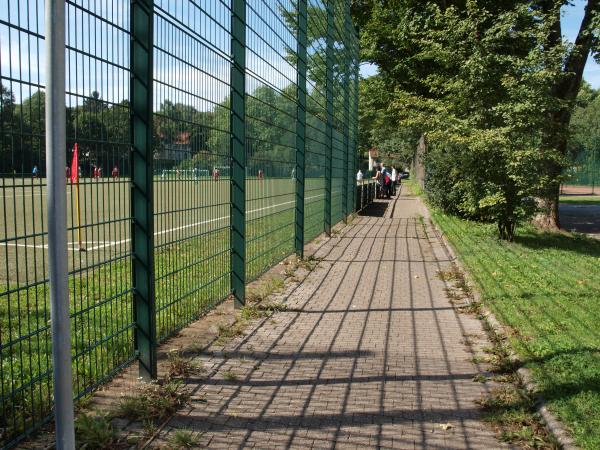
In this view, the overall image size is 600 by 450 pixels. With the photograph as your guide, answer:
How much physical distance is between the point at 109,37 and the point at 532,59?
32.3ft

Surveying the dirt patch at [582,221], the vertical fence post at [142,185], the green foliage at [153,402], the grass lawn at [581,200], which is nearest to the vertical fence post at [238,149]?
the vertical fence post at [142,185]

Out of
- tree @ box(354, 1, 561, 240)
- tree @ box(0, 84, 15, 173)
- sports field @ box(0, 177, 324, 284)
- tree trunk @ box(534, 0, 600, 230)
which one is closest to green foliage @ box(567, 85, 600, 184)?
tree trunk @ box(534, 0, 600, 230)

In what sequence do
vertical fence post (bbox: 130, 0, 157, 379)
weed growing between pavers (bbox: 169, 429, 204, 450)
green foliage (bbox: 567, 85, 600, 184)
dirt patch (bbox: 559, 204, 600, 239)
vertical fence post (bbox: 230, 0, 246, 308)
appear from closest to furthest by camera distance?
1. weed growing between pavers (bbox: 169, 429, 204, 450)
2. vertical fence post (bbox: 130, 0, 157, 379)
3. vertical fence post (bbox: 230, 0, 246, 308)
4. green foliage (bbox: 567, 85, 600, 184)
5. dirt patch (bbox: 559, 204, 600, 239)

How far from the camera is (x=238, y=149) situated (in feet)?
21.0

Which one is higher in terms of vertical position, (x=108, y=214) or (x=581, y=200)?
(x=108, y=214)

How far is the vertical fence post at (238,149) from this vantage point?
20.3ft

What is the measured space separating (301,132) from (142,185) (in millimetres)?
6249

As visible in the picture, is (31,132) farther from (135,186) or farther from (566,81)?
(566,81)

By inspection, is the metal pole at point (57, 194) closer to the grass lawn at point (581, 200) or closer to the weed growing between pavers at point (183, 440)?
the weed growing between pavers at point (183, 440)

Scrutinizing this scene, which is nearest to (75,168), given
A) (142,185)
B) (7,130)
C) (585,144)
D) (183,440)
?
(142,185)

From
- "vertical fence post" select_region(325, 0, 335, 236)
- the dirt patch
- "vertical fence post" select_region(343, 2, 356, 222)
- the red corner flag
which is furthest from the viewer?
the dirt patch

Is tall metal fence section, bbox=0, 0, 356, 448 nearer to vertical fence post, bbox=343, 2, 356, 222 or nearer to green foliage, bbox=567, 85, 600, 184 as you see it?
vertical fence post, bbox=343, 2, 356, 222

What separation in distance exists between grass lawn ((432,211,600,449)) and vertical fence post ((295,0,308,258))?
9.18ft

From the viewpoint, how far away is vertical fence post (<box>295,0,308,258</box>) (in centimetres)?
945
